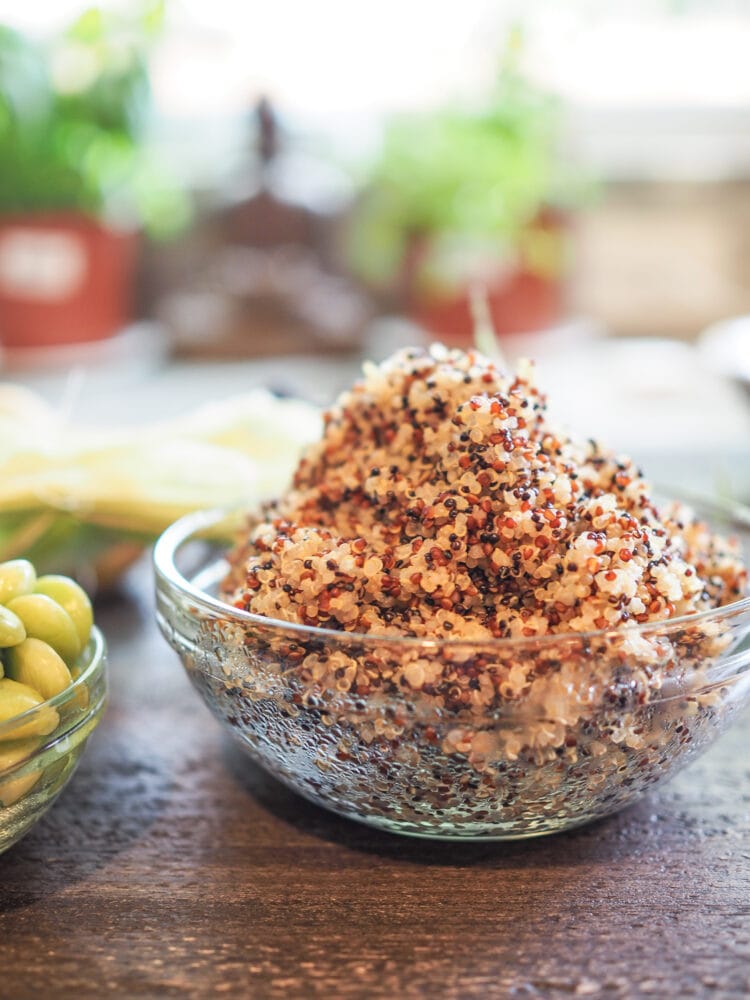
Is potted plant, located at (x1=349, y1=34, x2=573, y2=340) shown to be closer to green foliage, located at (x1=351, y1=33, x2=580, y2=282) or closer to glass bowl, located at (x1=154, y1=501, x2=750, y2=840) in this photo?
green foliage, located at (x1=351, y1=33, x2=580, y2=282)

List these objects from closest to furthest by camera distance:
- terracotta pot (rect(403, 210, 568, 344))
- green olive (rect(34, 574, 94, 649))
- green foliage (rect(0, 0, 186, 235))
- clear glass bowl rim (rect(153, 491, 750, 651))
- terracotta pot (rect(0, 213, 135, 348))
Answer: clear glass bowl rim (rect(153, 491, 750, 651)) → green olive (rect(34, 574, 94, 649)) → green foliage (rect(0, 0, 186, 235)) → terracotta pot (rect(0, 213, 135, 348)) → terracotta pot (rect(403, 210, 568, 344))

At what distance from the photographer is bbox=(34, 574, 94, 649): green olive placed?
671 mm

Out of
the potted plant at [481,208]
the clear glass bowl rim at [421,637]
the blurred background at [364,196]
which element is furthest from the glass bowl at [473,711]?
the potted plant at [481,208]

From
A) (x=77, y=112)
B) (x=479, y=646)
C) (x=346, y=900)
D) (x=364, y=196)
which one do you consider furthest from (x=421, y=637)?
(x=364, y=196)

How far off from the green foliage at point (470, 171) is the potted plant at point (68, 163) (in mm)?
552

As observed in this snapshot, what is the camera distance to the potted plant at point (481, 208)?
2152mm

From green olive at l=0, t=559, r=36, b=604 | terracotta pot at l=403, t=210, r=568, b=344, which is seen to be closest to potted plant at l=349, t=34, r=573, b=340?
terracotta pot at l=403, t=210, r=568, b=344

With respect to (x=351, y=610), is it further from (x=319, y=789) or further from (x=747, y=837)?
(x=747, y=837)

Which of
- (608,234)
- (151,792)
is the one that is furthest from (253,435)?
(608,234)

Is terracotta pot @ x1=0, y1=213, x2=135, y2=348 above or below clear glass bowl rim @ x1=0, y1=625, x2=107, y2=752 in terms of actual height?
below

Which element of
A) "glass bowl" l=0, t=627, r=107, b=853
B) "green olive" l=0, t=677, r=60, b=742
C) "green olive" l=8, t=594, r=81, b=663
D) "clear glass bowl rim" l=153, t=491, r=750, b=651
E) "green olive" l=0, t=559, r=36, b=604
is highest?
"clear glass bowl rim" l=153, t=491, r=750, b=651

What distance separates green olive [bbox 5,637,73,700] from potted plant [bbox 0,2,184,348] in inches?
64.5

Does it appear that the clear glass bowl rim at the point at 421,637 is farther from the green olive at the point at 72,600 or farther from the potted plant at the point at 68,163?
the potted plant at the point at 68,163

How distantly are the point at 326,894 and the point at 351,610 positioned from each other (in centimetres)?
17
